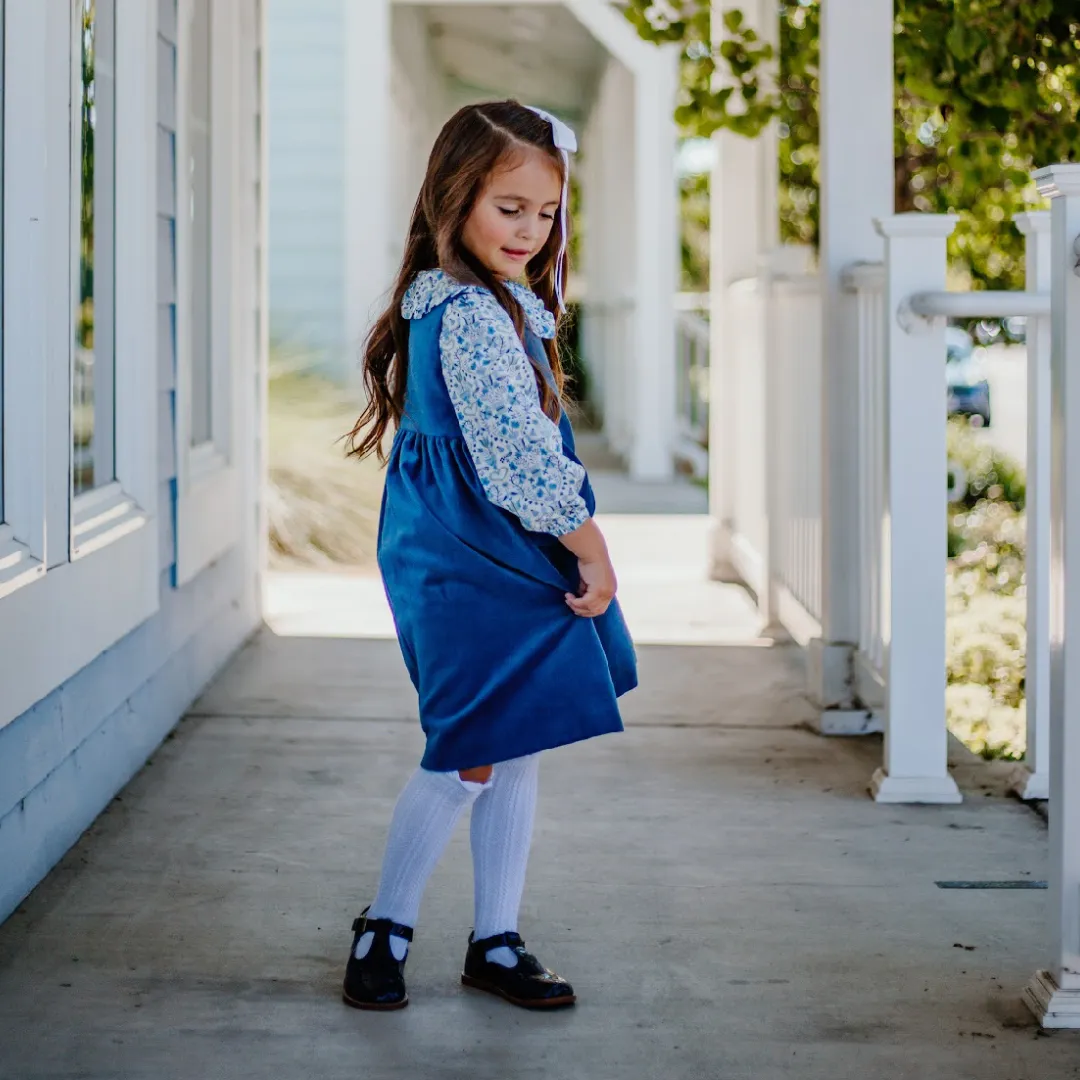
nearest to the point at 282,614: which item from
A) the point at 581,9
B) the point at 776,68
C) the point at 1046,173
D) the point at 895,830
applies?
the point at 776,68

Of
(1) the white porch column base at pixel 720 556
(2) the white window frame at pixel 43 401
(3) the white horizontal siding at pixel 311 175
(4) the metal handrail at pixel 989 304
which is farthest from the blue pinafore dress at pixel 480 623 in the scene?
(3) the white horizontal siding at pixel 311 175

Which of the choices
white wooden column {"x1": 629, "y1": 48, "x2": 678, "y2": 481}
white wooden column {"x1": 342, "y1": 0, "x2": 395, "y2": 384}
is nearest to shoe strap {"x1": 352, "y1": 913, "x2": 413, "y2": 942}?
white wooden column {"x1": 342, "y1": 0, "x2": 395, "y2": 384}

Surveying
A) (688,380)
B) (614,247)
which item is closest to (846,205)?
(688,380)

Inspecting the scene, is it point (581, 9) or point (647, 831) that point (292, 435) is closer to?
point (581, 9)

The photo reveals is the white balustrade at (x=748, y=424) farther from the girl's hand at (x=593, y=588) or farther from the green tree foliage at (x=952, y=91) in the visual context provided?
the girl's hand at (x=593, y=588)

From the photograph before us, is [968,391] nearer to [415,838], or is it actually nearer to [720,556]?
[720,556]

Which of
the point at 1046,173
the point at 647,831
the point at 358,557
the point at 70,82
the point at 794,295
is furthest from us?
the point at 358,557

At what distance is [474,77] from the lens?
16.9 meters

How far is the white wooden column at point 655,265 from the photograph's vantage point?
10.6 m

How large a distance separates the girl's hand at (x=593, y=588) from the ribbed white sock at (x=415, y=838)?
297 millimetres

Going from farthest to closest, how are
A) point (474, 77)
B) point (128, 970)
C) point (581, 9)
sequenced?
point (474, 77)
point (581, 9)
point (128, 970)

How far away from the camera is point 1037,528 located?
3.50m

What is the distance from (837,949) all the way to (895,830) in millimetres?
746

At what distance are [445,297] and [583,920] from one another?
1072 millimetres
